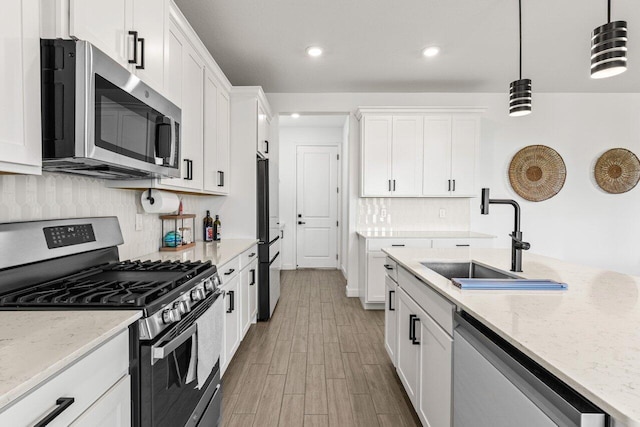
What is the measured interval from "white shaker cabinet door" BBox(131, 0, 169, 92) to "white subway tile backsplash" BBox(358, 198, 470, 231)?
307cm

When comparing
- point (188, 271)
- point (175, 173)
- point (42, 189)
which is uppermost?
point (175, 173)

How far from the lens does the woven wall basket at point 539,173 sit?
4414 millimetres

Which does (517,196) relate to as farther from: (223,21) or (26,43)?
(26,43)

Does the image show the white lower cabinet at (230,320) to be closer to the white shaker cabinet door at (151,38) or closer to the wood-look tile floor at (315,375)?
the wood-look tile floor at (315,375)

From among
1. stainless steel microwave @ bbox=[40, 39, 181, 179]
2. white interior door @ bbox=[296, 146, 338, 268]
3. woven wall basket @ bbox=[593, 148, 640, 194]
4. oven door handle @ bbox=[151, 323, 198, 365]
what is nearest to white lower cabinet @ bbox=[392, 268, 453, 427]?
oven door handle @ bbox=[151, 323, 198, 365]

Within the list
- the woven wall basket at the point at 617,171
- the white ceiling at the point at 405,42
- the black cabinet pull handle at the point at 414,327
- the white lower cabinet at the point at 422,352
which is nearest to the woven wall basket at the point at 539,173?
the woven wall basket at the point at 617,171

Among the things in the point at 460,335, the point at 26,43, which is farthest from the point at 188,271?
the point at 460,335

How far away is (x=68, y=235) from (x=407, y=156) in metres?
3.51

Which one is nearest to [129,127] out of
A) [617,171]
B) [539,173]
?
[539,173]

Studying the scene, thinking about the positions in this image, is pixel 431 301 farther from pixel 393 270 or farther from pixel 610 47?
pixel 610 47

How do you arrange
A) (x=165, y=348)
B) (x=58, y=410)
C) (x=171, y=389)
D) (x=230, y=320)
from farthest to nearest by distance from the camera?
(x=230, y=320) < (x=171, y=389) < (x=165, y=348) < (x=58, y=410)

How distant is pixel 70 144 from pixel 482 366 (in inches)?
59.3

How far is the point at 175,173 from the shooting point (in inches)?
75.6

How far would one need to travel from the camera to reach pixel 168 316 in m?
1.21
